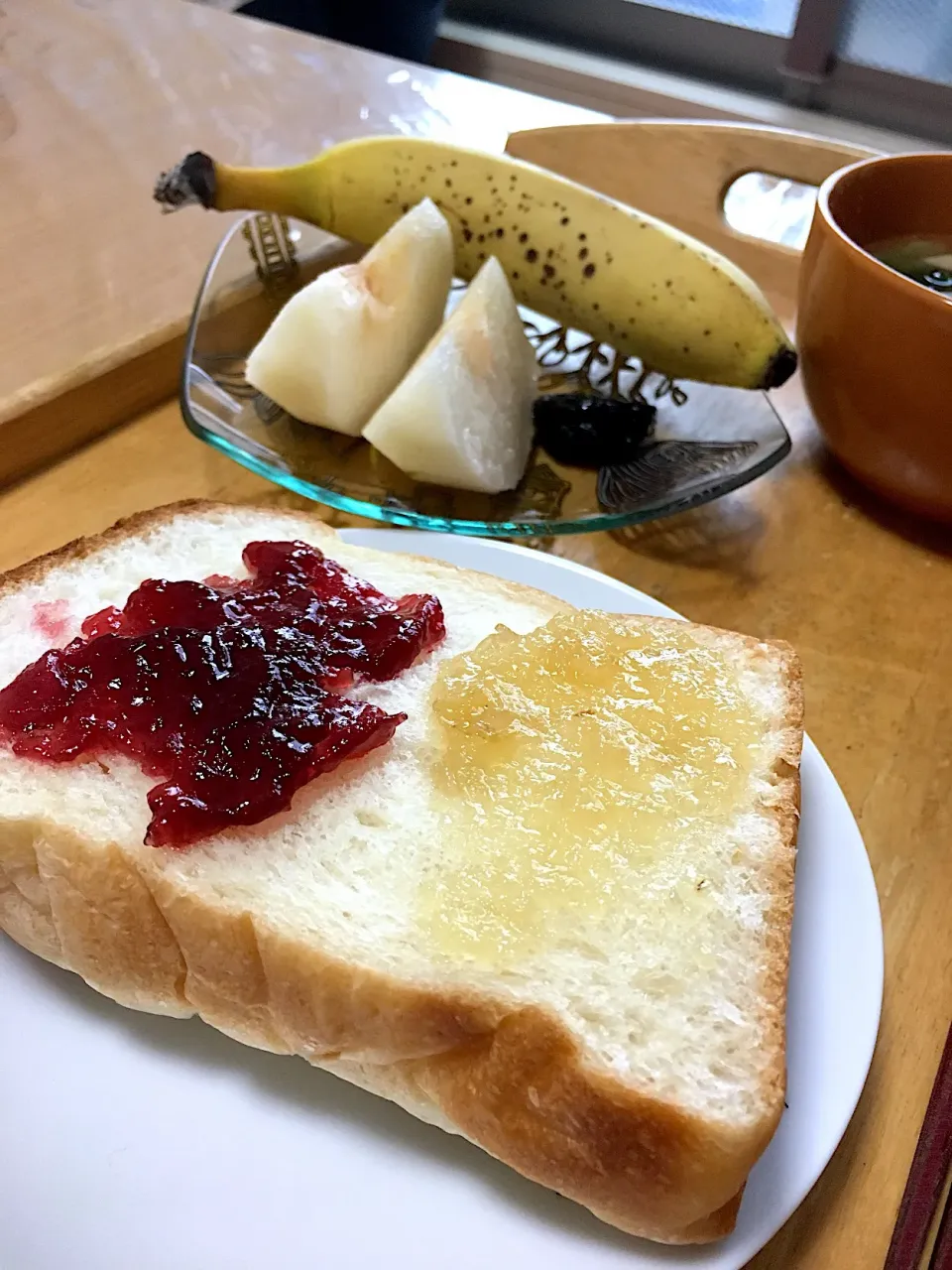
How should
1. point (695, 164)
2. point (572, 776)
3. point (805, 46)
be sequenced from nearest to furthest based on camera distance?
point (572, 776) < point (695, 164) < point (805, 46)

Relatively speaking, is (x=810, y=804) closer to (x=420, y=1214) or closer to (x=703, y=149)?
(x=420, y=1214)

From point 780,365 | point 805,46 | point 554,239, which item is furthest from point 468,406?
point 805,46

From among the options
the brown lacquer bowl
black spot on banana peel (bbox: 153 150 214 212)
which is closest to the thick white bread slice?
the brown lacquer bowl

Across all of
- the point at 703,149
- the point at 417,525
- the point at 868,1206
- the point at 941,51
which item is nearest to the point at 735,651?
Result: the point at 417,525

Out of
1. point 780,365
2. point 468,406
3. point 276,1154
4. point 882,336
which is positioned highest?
point 882,336

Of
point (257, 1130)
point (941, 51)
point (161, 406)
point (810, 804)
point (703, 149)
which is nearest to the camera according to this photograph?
point (257, 1130)

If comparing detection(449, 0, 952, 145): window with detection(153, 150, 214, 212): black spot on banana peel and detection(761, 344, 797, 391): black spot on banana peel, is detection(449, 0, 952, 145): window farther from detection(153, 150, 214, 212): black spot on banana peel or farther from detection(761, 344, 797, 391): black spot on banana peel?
detection(153, 150, 214, 212): black spot on banana peel

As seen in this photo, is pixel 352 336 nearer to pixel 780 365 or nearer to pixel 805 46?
pixel 780 365
